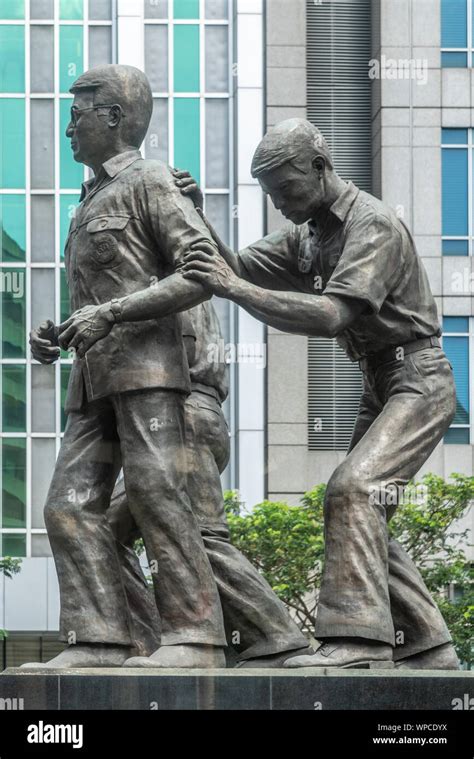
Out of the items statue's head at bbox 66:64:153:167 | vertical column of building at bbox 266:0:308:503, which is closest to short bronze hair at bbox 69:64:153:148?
statue's head at bbox 66:64:153:167

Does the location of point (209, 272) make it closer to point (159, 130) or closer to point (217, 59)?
point (159, 130)

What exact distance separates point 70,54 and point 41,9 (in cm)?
152

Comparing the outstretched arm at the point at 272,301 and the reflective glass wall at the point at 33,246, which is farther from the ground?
the reflective glass wall at the point at 33,246

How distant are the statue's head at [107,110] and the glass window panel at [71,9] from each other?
23451 millimetres

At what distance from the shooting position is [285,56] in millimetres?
35062

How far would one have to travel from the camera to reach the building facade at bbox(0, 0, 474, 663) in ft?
105

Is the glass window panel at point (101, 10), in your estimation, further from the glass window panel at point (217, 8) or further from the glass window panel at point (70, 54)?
the glass window panel at point (217, 8)

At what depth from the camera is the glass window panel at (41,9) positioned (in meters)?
34.2

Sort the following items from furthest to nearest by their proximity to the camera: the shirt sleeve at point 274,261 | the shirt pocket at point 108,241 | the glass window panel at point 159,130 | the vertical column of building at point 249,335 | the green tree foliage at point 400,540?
the vertical column of building at point 249,335
the glass window panel at point 159,130
the green tree foliage at point 400,540
the shirt sleeve at point 274,261
the shirt pocket at point 108,241

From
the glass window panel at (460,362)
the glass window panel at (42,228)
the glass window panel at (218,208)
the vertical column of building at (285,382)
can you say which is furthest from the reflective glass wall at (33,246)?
the glass window panel at (460,362)

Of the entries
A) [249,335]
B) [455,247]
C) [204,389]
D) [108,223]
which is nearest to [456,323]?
[455,247]

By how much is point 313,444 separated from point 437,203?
15.0 feet
